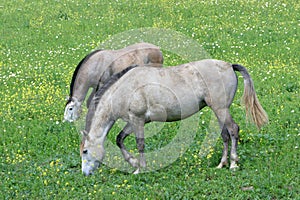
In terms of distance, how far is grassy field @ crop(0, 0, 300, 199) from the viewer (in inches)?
393

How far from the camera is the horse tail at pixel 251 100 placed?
35.7ft

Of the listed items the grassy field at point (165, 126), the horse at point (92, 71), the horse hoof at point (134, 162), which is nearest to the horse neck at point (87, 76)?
the horse at point (92, 71)

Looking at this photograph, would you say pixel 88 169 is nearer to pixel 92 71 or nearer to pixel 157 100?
pixel 157 100

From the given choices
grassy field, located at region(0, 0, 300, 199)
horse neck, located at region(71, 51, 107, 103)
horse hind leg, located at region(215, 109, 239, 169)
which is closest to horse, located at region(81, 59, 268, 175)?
horse hind leg, located at region(215, 109, 239, 169)

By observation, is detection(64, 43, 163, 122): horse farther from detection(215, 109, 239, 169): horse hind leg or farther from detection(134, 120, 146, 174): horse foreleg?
detection(215, 109, 239, 169): horse hind leg

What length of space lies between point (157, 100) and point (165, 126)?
101 inches

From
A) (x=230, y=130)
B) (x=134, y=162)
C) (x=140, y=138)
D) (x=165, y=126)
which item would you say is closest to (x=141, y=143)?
(x=140, y=138)

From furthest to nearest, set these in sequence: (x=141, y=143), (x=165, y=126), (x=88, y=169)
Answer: (x=165, y=126), (x=141, y=143), (x=88, y=169)

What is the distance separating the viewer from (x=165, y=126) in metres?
13.2

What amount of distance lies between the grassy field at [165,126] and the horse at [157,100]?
0.44m

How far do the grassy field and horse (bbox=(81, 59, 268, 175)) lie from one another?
44cm

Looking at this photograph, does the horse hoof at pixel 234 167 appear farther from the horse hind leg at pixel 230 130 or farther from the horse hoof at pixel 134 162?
the horse hoof at pixel 134 162

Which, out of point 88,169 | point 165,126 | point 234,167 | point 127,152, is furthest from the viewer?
point 165,126

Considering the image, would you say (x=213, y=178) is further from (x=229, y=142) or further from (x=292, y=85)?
(x=292, y=85)
